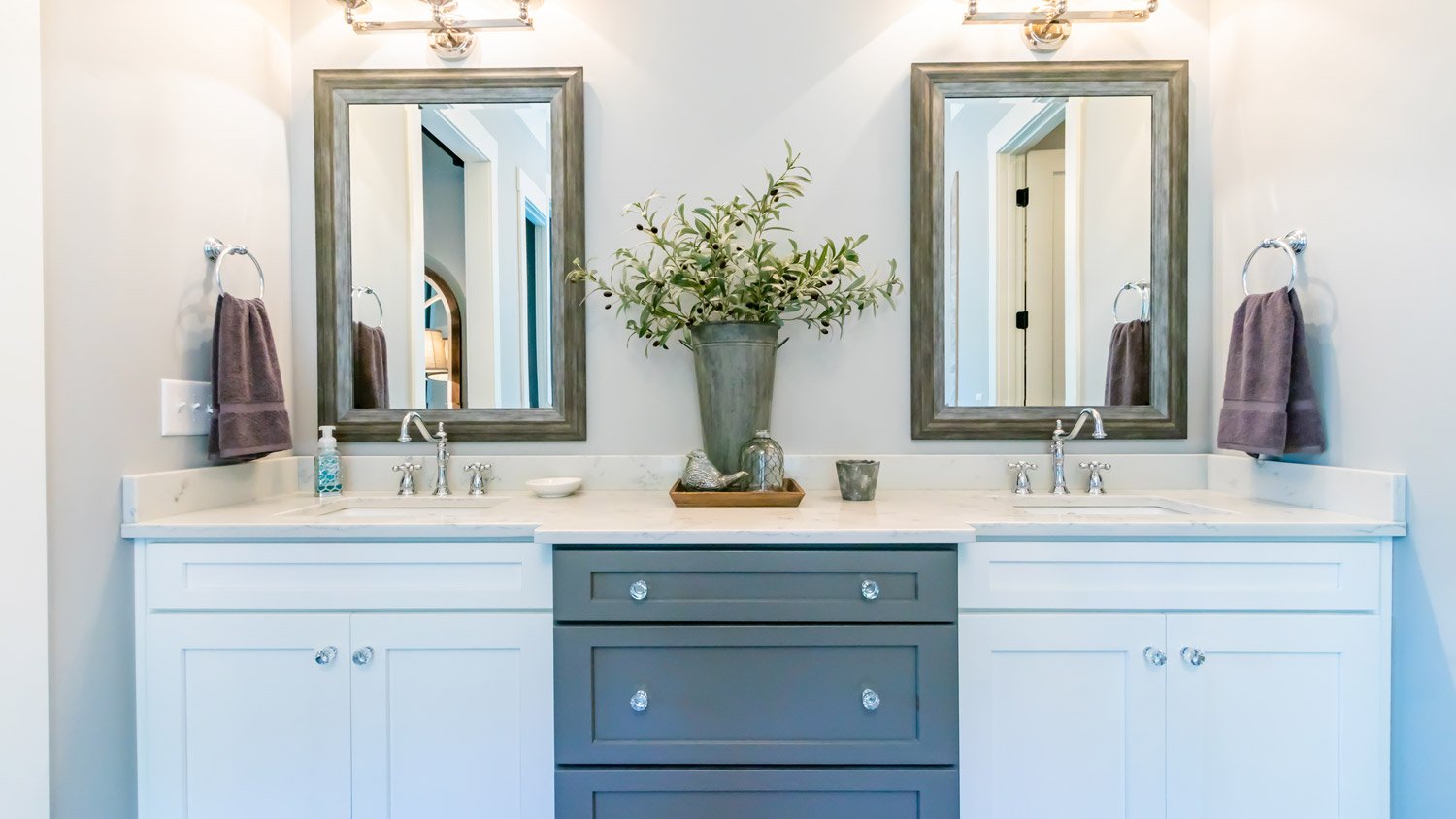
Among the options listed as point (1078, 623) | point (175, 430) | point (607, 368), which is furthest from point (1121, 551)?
point (175, 430)

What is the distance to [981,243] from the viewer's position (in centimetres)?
178

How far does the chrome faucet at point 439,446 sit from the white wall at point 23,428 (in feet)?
2.26

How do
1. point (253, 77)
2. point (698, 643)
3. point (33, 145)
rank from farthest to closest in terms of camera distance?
point (253, 77) < point (698, 643) < point (33, 145)

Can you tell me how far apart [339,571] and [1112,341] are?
6.20ft

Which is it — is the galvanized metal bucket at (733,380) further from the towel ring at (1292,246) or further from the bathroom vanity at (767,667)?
the towel ring at (1292,246)

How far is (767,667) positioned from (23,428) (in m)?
1.32

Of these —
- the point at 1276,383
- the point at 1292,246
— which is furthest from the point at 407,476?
the point at 1292,246

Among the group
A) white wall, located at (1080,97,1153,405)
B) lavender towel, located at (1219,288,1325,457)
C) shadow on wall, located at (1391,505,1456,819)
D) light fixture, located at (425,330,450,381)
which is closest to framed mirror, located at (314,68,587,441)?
light fixture, located at (425,330,450,381)

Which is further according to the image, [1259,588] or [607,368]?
[607,368]

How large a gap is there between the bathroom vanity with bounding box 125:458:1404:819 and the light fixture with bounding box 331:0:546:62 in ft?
4.01

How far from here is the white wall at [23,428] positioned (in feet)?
3.62

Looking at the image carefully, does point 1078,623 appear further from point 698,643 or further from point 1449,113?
point 1449,113

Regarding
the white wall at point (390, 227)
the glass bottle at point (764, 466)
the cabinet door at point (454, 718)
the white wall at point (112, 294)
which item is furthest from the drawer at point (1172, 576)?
the white wall at point (112, 294)

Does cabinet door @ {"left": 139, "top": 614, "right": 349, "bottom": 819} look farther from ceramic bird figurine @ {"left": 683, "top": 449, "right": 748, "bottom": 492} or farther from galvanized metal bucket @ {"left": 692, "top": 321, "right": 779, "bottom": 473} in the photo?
galvanized metal bucket @ {"left": 692, "top": 321, "right": 779, "bottom": 473}
